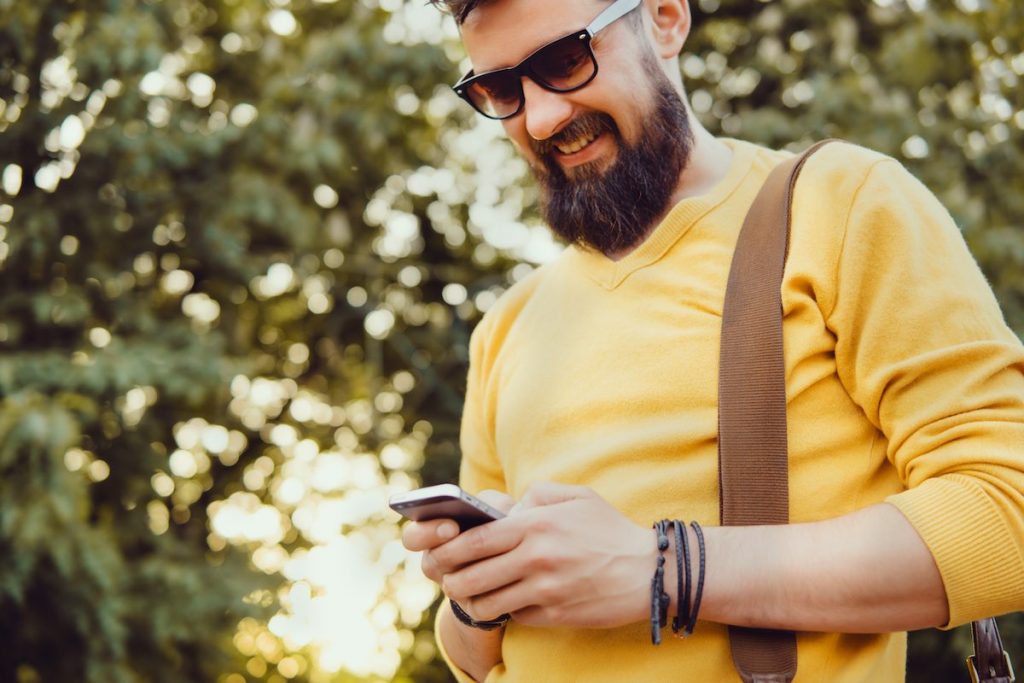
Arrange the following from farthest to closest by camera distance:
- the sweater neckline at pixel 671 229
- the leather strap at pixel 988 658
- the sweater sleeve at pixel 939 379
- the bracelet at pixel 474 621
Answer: the sweater neckline at pixel 671 229 → the bracelet at pixel 474 621 → the leather strap at pixel 988 658 → the sweater sleeve at pixel 939 379

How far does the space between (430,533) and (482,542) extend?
0.07 metres

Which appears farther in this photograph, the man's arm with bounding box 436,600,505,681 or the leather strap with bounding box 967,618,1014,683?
the man's arm with bounding box 436,600,505,681

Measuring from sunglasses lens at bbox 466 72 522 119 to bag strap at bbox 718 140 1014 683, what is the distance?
1.57ft

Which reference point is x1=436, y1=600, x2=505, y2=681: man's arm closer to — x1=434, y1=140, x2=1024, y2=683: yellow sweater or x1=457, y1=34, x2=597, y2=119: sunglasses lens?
x1=434, y1=140, x2=1024, y2=683: yellow sweater

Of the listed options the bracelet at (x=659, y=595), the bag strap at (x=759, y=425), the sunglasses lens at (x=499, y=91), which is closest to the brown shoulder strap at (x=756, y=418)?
the bag strap at (x=759, y=425)

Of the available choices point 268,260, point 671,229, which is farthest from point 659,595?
point 268,260

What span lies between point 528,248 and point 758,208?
3.34m

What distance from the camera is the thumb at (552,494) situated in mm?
1287

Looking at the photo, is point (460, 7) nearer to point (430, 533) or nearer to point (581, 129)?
point (581, 129)

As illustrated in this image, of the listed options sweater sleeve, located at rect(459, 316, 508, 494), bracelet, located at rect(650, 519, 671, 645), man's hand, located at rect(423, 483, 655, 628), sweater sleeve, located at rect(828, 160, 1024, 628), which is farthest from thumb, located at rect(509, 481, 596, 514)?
sweater sleeve, located at rect(459, 316, 508, 494)

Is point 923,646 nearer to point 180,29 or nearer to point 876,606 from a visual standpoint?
point 876,606

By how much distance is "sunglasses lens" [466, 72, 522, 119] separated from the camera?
1665 millimetres

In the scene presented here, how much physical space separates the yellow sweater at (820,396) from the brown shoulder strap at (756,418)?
0.11 ft

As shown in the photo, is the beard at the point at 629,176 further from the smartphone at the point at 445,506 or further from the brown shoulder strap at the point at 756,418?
the smartphone at the point at 445,506
